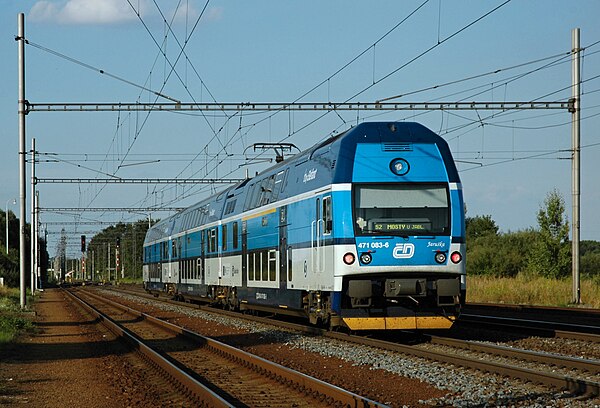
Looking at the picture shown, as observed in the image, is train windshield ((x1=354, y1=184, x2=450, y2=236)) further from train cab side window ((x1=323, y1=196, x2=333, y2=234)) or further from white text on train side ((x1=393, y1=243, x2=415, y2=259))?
train cab side window ((x1=323, y1=196, x2=333, y2=234))

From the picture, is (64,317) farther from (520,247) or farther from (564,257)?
(520,247)

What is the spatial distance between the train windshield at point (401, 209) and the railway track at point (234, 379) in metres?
3.44

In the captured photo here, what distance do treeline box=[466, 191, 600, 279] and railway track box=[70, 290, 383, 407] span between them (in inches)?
978

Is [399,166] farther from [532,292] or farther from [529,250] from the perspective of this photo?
[529,250]

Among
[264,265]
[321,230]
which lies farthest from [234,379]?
[264,265]

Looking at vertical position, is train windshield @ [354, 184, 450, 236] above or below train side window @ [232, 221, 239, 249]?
above

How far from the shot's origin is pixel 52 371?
51.3 feet

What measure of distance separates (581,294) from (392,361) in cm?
2016

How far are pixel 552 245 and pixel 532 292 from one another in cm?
1822

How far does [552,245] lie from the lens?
5297 centimetres

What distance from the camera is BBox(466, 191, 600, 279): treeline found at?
172 ft

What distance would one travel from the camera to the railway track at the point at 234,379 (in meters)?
11.3

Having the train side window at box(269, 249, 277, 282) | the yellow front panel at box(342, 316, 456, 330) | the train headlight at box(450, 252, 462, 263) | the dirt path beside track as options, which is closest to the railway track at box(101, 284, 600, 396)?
the yellow front panel at box(342, 316, 456, 330)

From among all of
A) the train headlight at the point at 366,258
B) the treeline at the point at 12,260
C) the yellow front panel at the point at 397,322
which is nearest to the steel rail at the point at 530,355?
the yellow front panel at the point at 397,322
